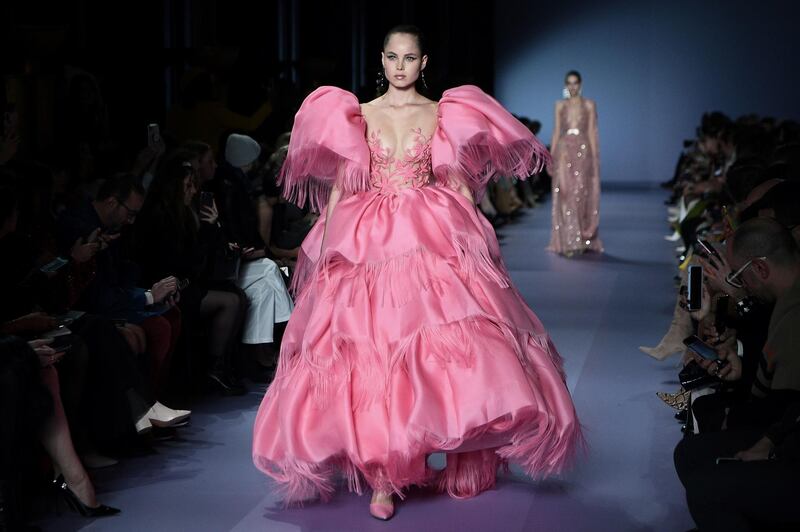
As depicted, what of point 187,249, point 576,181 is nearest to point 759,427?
point 187,249

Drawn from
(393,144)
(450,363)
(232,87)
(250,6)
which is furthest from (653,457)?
(250,6)

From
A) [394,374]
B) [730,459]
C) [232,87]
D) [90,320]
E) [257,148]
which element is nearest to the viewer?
[730,459]

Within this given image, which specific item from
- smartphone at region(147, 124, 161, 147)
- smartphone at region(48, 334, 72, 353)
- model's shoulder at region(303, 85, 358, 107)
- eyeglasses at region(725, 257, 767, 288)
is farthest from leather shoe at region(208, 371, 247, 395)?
eyeglasses at region(725, 257, 767, 288)

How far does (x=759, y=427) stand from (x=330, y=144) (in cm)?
145

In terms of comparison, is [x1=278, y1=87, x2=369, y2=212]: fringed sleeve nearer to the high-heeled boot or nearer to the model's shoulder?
the model's shoulder

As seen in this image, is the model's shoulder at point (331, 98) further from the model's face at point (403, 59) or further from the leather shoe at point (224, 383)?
the leather shoe at point (224, 383)

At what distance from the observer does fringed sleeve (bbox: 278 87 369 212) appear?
11.9 feet

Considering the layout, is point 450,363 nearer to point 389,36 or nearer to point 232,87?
point 389,36

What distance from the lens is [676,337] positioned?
530 centimetres

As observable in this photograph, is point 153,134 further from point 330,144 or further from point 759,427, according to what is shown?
point 759,427

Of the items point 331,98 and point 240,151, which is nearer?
point 331,98

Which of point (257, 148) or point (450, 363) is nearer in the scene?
point (450, 363)

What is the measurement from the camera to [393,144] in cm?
367

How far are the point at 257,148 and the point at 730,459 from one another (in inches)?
144
